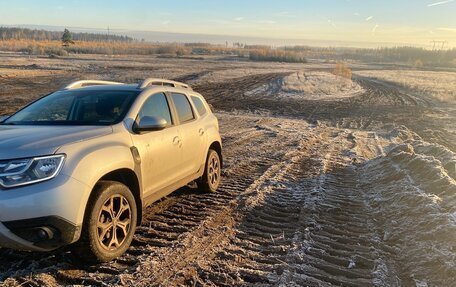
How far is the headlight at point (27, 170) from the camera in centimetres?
350

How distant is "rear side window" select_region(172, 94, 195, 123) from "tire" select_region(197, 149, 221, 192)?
2.81ft

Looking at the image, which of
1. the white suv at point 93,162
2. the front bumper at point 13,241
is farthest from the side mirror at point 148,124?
the front bumper at point 13,241

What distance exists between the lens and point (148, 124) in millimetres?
4680

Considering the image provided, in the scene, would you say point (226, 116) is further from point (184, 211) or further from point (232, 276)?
point (232, 276)

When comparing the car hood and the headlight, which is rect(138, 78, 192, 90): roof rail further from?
the headlight

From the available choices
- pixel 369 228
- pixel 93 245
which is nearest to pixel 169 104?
pixel 93 245

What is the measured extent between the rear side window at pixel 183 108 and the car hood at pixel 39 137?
1535mm

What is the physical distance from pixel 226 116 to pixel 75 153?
13333 mm

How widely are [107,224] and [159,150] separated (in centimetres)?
115

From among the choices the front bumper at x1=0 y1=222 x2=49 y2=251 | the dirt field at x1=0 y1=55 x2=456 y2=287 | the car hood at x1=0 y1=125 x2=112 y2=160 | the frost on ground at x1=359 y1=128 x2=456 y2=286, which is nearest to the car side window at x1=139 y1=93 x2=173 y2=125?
the car hood at x1=0 y1=125 x2=112 y2=160

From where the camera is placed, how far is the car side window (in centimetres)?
511

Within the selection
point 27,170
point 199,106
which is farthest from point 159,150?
point 199,106

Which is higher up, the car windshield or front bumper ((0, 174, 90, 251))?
the car windshield

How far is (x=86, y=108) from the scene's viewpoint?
5070 millimetres
